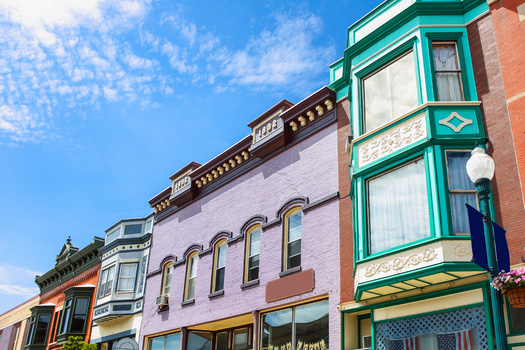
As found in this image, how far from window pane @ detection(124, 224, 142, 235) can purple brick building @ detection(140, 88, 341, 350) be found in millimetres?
3490

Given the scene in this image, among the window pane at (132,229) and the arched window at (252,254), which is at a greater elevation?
the window pane at (132,229)

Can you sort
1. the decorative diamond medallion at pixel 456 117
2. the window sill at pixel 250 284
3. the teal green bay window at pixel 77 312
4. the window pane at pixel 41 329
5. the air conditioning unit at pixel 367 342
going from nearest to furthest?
1. the decorative diamond medallion at pixel 456 117
2. the air conditioning unit at pixel 367 342
3. the window sill at pixel 250 284
4. the teal green bay window at pixel 77 312
5. the window pane at pixel 41 329

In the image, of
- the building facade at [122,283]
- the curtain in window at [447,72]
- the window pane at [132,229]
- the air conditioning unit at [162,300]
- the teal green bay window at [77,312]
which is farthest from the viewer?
the teal green bay window at [77,312]

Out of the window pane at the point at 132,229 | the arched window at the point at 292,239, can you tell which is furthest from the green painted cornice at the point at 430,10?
the window pane at the point at 132,229

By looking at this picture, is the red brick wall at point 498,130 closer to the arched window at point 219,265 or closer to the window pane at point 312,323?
the window pane at point 312,323

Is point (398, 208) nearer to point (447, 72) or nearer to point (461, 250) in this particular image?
point (461, 250)

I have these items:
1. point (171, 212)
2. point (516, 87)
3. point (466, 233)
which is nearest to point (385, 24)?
point (516, 87)

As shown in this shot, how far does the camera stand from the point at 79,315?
101 ft

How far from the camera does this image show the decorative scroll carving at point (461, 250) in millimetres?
11555

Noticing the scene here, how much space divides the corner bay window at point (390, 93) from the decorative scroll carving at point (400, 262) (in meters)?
4.02

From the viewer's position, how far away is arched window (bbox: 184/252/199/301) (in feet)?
73.6

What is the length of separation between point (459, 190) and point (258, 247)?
8917 millimetres

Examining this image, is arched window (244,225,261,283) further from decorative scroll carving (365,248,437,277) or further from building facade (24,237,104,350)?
building facade (24,237,104,350)

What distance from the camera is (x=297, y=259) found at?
17609mm
